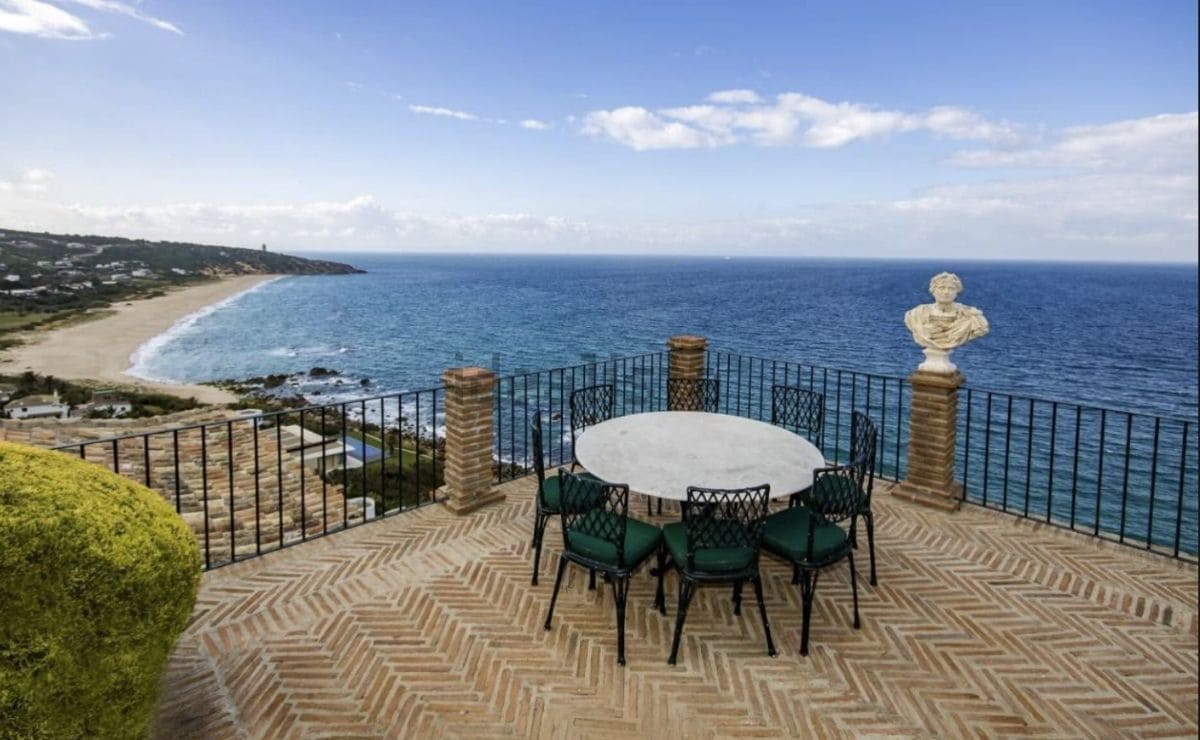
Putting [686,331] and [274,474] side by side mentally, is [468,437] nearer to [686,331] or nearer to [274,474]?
[274,474]

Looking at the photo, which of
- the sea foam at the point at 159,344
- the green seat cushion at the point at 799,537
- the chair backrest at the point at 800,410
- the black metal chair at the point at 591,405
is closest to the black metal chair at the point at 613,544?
the green seat cushion at the point at 799,537

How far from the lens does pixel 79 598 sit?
185 cm

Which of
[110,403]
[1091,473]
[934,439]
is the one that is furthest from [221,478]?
[1091,473]

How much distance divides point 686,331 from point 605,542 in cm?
3809

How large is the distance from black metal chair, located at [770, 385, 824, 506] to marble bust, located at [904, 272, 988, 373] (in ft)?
2.93

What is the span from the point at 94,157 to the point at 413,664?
21.1 meters

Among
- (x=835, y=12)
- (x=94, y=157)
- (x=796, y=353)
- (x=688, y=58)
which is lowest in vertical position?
(x=796, y=353)

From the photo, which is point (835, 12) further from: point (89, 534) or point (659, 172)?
point (659, 172)

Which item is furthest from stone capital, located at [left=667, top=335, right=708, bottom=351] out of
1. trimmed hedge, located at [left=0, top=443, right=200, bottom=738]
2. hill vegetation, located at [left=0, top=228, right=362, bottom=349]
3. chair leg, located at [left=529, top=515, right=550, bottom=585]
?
hill vegetation, located at [left=0, top=228, right=362, bottom=349]

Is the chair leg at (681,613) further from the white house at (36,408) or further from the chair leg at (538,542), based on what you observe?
the white house at (36,408)

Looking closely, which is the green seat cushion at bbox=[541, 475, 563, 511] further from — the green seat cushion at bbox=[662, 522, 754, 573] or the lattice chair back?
the lattice chair back

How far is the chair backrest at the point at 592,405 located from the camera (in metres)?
5.57

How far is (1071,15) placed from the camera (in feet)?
13.7

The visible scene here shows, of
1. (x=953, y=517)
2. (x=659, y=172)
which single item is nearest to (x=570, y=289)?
(x=659, y=172)
